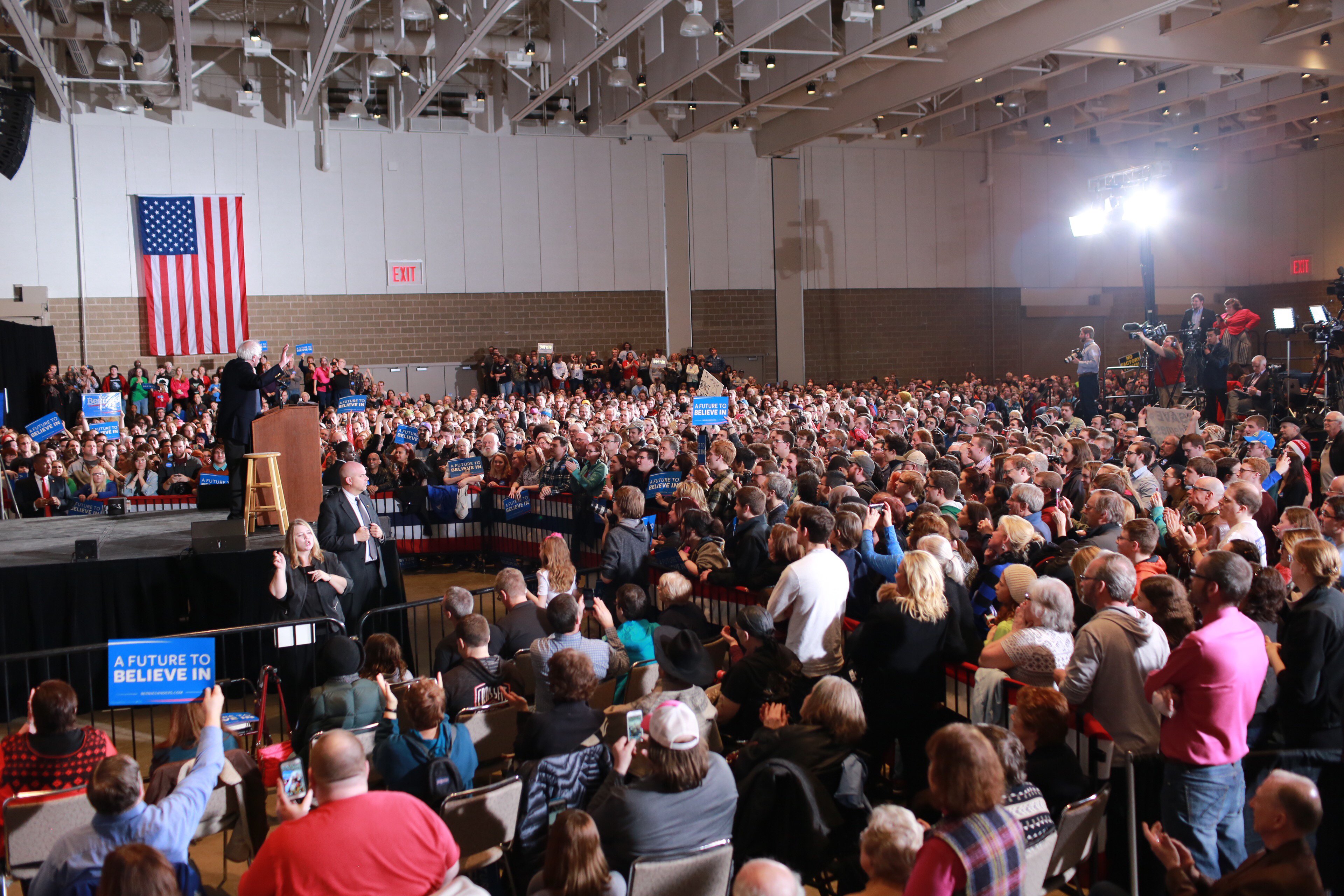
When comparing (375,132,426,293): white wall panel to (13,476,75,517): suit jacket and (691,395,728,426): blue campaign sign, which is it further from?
(691,395,728,426): blue campaign sign

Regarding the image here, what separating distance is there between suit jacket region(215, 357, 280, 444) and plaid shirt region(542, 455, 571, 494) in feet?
10.4

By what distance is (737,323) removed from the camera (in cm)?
2559

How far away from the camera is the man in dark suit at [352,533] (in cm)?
663

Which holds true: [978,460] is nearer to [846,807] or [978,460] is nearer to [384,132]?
[846,807]

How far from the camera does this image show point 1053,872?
318 cm

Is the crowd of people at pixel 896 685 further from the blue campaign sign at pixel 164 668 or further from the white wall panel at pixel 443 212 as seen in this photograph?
the white wall panel at pixel 443 212

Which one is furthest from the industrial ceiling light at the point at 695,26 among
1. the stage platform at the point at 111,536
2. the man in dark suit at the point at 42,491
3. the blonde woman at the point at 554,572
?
the blonde woman at the point at 554,572

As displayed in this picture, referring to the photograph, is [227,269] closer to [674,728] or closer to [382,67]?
[382,67]

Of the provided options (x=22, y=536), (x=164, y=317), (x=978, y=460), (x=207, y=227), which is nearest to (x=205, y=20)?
(x=207, y=227)

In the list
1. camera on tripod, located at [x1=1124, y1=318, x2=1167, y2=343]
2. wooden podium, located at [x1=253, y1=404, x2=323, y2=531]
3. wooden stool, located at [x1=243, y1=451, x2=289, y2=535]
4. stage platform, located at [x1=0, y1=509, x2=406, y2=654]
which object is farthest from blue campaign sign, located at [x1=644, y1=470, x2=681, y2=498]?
camera on tripod, located at [x1=1124, y1=318, x2=1167, y2=343]

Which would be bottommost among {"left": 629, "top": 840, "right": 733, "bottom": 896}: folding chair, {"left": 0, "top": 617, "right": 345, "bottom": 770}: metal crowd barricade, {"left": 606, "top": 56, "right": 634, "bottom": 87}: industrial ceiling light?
{"left": 0, "top": 617, "right": 345, "bottom": 770}: metal crowd barricade

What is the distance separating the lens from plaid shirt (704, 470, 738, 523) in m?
7.75

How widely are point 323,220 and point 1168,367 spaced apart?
17260 millimetres

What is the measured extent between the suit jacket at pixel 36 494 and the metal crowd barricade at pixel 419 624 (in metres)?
4.78
